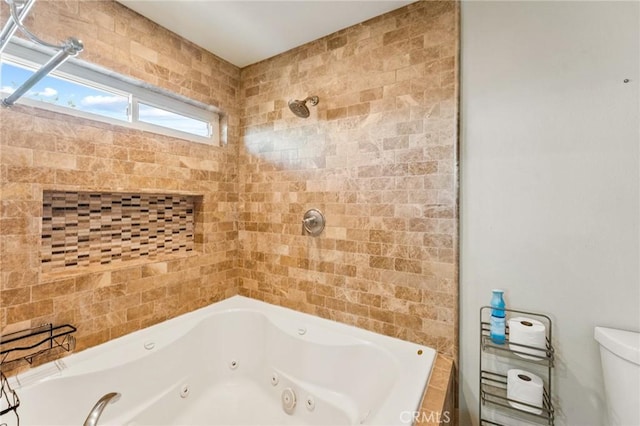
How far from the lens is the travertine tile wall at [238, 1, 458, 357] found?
1495 mm

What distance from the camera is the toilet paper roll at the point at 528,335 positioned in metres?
1.19

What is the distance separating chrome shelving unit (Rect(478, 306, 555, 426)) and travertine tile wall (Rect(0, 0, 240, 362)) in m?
1.81

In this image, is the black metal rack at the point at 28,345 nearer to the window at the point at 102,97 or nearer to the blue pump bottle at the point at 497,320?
the window at the point at 102,97

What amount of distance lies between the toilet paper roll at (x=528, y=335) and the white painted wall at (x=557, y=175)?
0.30 feet

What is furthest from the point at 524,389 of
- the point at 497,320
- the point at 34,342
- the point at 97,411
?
the point at 34,342

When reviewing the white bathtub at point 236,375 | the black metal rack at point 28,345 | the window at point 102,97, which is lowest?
the white bathtub at point 236,375

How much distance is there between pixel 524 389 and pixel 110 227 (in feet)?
7.67

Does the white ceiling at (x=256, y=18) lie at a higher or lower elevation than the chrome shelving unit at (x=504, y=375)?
higher

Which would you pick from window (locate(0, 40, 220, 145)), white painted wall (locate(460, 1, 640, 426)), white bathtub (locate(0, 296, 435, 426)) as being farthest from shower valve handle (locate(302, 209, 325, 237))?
window (locate(0, 40, 220, 145))

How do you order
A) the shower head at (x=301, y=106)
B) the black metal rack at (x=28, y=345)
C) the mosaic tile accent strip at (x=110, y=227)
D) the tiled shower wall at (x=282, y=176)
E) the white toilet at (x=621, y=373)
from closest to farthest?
the white toilet at (x=621, y=373), the black metal rack at (x=28, y=345), the tiled shower wall at (x=282, y=176), the mosaic tile accent strip at (x=110, y=227), the shower head at (x=301, y=106)

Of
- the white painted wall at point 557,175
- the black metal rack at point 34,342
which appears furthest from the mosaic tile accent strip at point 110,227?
the white painted wall at point 557,175

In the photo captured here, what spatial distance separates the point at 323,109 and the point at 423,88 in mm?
655

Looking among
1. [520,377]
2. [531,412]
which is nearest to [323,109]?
[520,377]

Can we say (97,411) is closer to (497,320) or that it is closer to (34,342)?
(34,342)
